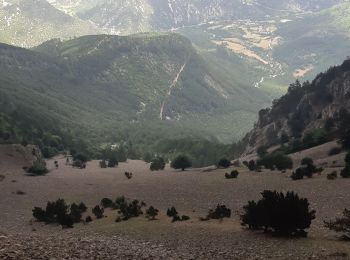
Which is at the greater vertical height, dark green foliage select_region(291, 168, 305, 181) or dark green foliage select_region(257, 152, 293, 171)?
dark green foliage select_region(257, 152, 293, 171)

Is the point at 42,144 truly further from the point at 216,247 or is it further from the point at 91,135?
the point at 216,247

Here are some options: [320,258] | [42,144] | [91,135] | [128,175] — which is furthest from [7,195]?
[91,135]

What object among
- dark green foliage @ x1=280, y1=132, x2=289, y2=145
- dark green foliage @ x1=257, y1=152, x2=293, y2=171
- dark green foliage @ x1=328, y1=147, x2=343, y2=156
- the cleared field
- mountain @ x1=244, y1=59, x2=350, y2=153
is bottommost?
the cleared field

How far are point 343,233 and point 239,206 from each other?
14538 mm

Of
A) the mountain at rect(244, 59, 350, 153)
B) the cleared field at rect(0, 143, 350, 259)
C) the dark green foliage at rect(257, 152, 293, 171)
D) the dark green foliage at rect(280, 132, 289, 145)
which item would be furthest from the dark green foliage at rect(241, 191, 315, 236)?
the dark green foliage at rect(280, 132, 289, 145)

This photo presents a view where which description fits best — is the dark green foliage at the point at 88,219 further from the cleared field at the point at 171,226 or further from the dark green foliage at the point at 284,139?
the dark green foliage at the point at 284,139

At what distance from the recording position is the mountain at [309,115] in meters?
84.1

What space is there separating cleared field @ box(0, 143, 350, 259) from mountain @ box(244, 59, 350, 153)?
95.1ft

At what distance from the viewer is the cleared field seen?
75.8 ft

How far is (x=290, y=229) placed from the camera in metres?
25.6

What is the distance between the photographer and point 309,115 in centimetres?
10362

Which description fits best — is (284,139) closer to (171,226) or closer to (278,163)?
(278,163)

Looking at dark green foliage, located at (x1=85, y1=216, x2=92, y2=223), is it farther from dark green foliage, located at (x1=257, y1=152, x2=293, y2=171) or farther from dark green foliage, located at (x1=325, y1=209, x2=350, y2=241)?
dark green foliage, located at (x1=257, y1=152, x2=293, y2=171)

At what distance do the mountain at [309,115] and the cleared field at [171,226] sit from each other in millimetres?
28995
